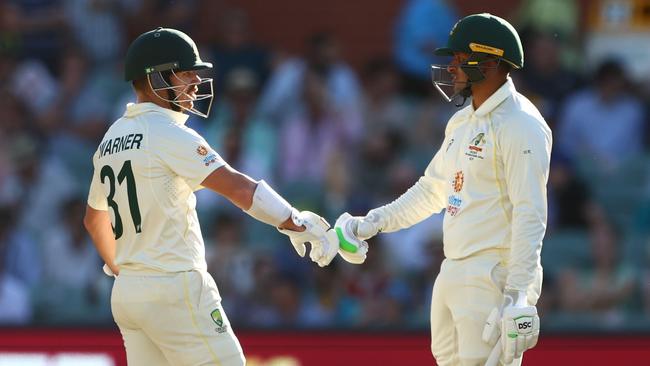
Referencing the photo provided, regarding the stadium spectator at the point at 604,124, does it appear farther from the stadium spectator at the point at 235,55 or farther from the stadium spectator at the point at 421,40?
the stadium spectator at the point at 235,55

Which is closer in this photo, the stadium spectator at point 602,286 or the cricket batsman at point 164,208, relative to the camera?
the cricket batsman at point 164,208

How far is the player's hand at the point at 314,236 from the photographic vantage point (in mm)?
5637

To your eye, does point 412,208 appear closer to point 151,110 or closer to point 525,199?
point 525,199

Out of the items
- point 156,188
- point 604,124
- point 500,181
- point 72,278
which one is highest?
point 604,124

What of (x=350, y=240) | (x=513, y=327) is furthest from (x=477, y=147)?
(x=350, y=240)

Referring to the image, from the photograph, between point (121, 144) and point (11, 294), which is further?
point (11, 294)

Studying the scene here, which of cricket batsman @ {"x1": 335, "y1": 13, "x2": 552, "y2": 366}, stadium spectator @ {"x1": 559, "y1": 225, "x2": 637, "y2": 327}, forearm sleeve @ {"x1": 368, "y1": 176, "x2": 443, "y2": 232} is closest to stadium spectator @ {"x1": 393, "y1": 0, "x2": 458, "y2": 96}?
stadium spectator @ {"x1": 559, "y1": 225, "x2": 637, "y2": 327}

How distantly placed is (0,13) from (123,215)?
622 cm

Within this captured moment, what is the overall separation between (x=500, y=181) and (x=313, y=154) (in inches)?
191

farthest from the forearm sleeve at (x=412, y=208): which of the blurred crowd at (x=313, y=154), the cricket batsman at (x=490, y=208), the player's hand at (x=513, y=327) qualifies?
the blurred crowd at (x=313, y=154)

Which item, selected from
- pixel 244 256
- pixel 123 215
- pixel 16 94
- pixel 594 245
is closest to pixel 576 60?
pixel 594 245

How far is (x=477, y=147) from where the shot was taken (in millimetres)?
5422

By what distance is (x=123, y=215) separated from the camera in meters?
5.45

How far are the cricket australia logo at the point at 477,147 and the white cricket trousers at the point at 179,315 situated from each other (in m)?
1.16
